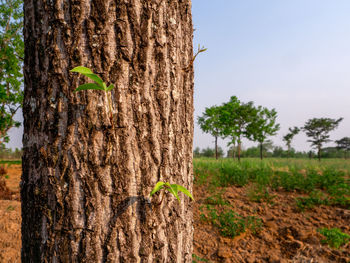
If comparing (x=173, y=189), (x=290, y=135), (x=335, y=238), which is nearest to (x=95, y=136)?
(x=173, y=189)

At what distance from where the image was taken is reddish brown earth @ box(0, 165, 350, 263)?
100 inches

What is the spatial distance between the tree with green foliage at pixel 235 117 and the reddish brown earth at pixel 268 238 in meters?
17.6

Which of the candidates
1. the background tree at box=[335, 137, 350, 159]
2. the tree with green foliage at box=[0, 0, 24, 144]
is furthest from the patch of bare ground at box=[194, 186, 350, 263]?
the background tree at box=[335, 137, 350, 159]

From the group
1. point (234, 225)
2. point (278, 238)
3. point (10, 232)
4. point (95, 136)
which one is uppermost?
point (95, 136)

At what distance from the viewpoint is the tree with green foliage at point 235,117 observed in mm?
21767

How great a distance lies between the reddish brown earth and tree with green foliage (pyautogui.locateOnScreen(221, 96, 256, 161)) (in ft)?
57.8

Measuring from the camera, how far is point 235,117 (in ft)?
73.0

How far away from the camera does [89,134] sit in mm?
913

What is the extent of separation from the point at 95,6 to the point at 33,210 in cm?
99

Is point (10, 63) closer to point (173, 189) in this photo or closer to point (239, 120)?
point (173, 189)

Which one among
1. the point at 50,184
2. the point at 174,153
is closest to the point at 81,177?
the point at 50,184

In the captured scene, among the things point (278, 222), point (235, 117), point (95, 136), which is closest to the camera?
point (95, 136)

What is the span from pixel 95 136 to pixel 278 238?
3.34 metres

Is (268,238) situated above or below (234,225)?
below
